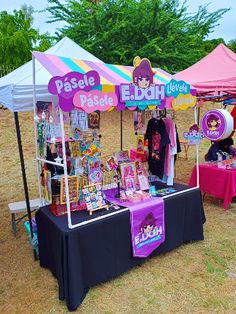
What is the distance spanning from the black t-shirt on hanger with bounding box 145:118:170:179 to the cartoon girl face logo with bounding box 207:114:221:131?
40.8 inches

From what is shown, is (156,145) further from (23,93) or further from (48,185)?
(23,93)

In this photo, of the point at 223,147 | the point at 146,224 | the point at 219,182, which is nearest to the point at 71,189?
the point at 146,224

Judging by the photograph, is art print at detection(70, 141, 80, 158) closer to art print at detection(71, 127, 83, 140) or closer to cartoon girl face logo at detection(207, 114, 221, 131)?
art print at detection(71, 127, 83, 140)

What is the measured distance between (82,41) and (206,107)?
6.51m

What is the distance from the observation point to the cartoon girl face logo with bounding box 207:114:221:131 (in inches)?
168

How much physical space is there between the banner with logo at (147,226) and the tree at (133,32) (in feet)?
26.5

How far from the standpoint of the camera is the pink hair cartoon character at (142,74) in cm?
284

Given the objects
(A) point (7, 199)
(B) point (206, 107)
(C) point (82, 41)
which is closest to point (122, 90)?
(A) point (7, 199)

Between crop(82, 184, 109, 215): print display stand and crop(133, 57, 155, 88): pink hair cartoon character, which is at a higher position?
crop(133, 57, 155, 88): pink hair cartoon character

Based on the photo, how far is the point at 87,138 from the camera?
325 cm

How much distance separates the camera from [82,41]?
1086cm

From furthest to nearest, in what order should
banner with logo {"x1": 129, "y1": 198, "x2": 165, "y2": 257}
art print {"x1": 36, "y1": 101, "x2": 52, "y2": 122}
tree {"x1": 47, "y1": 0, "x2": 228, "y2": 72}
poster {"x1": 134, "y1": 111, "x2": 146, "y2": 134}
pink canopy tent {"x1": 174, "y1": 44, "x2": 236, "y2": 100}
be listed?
tree {"x1": 47, "y1": 0, "x2": 228, "y2": 72} < pink canopy tent {"x1": 174, "y1": 44, "x2": 236, "y2": 100} < poster {"x1": 134, "y1": 111, "x2": 146, "y2": 134} < art print {"x1": 36, "y1": 101, "x2": 52, "y2": 122} < banner with logo {"x1": 129, "y1": 198, "x2": 165, "y2": 257}

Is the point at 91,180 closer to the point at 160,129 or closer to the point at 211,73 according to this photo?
the point at 160,129

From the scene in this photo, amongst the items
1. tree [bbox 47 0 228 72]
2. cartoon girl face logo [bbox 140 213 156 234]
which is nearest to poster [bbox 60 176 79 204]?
cartoon girl face logo [bbox 140 213 156 234]
